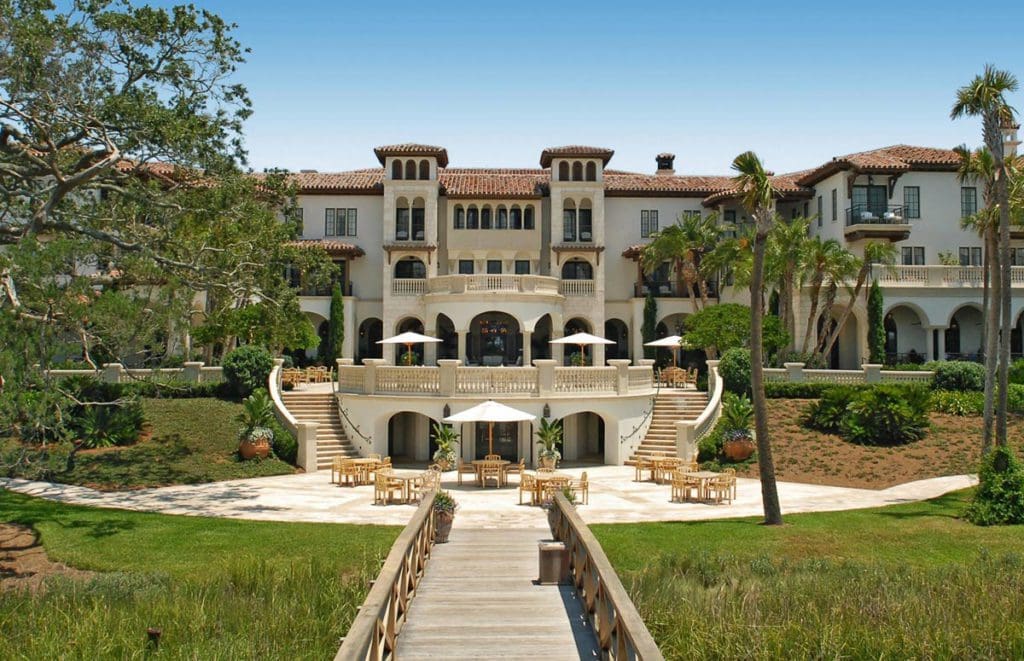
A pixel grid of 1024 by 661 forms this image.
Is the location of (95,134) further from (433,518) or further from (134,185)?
(433,518)

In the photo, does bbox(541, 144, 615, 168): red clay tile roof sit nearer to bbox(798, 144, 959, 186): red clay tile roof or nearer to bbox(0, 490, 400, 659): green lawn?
bbox(798, 144, 959, 186): red clay tile roof

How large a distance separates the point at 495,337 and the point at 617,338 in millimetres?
8338

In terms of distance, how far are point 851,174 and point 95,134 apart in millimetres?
37251

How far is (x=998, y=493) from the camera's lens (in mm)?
19719

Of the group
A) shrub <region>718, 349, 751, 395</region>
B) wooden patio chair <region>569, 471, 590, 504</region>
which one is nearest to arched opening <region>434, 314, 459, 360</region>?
shrub <region>718, 349, 751, 395</region>

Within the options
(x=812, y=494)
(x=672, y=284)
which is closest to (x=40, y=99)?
(x=812, y=494)

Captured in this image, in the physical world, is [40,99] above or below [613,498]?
above

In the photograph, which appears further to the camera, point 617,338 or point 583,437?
point 617,338

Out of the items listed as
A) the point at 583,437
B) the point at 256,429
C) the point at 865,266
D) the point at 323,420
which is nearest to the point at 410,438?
the point at 323,420

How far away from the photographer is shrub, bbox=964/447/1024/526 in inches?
757

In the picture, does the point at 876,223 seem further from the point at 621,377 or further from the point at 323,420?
the point at 323,420

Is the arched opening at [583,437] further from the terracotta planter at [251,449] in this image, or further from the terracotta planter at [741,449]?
the terracotta planter at [251,449]

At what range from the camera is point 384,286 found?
4750 centimetres

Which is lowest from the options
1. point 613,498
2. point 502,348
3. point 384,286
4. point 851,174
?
point 613,498
